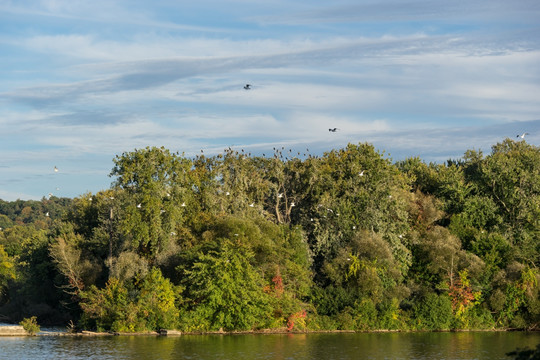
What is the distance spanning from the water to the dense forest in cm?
386

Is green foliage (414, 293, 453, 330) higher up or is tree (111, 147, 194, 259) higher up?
tree (111, 147, 194, 259)

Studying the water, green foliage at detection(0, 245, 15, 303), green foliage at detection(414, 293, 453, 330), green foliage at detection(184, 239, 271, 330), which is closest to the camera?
the water

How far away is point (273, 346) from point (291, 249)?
604 inches

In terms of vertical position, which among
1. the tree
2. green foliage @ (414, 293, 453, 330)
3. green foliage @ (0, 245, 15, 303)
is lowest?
green foliage @ (414, 293, 453, 330)

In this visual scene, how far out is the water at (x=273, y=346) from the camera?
4694 cm

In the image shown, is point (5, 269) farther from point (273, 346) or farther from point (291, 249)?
point (273, 346)

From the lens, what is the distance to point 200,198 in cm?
7206

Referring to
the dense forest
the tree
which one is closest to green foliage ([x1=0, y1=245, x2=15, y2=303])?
the dense forest

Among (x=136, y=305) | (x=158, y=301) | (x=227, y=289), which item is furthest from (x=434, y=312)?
(x=136, y=305)

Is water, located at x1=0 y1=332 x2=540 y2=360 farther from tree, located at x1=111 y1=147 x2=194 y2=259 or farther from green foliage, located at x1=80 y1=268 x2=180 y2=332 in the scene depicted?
tree, located at x1=111 y1=147 x2=194 y2=259

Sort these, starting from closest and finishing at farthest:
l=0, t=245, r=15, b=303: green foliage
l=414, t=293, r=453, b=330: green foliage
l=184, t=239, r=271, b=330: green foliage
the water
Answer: the water < l=184, t=239, r=271, b=330: green foliage < l=414, t=293, r=453, b=330: green foliage < l=0, t=245, r=15, b=303: green foliage

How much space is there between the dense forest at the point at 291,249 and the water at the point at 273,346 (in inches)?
152

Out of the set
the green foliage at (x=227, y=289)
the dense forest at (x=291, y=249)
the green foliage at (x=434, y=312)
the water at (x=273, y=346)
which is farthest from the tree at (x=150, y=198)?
the green foliage at (x=434, y=312)

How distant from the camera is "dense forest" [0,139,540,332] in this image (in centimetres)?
6147
